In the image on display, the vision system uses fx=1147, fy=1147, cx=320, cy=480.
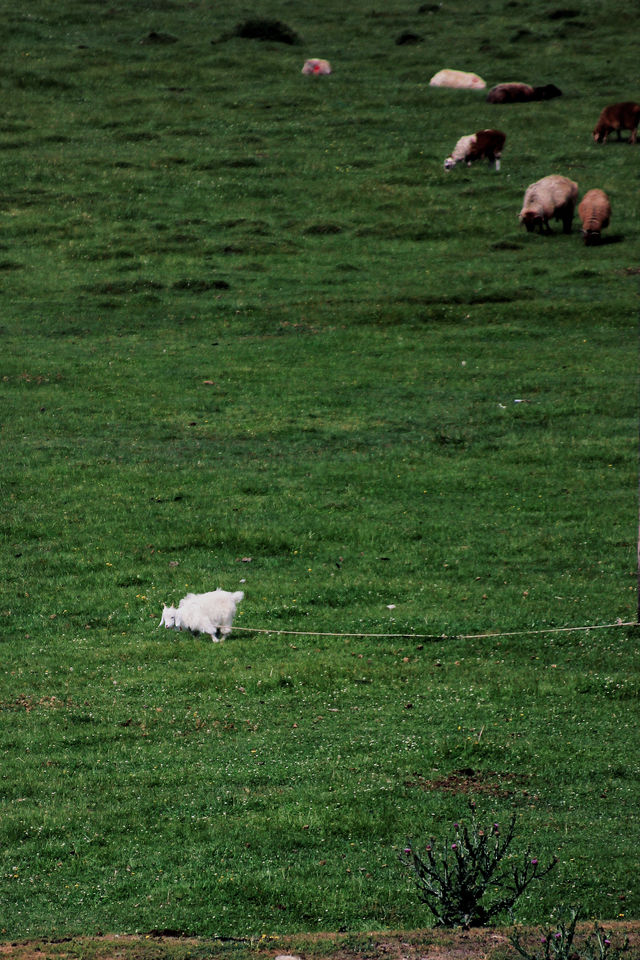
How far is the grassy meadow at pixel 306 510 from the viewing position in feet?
30.7

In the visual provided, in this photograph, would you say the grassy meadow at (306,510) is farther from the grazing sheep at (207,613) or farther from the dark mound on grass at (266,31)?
the dark mound on grass at (266,31)

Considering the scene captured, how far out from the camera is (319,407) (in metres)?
24.6

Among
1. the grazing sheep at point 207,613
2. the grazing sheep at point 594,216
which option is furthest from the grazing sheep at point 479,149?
the grazing sheep at point 207,613

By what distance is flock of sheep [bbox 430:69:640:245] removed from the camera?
36.2 metres

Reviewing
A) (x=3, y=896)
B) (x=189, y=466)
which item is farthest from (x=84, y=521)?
(x=3, y=896)

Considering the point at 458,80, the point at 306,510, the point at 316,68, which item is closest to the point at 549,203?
the point at 458,80

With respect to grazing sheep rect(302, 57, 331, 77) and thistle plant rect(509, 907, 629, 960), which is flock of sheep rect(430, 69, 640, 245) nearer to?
grazing sheep rect(302, 57, 331, 77)

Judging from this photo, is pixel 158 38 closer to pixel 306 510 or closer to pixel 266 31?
pixel 266 31

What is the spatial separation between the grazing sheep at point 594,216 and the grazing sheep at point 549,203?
987 millimetres

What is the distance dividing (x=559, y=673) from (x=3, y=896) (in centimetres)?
672

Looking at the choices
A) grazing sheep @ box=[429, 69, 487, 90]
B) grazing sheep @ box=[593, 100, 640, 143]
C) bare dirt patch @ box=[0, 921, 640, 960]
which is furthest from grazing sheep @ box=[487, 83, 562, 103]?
bare dirt patch @ box=[0, 921, 640, 960]

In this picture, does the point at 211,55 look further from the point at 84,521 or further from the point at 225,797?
the point at 225,797

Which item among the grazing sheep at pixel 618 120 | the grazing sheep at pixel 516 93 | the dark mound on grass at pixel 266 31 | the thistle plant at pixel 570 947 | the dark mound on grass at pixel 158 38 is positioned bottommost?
the thistle plant at pixel 570 947

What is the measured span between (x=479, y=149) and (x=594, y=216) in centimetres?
909
